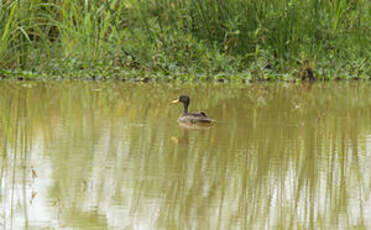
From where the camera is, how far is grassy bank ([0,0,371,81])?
42.9 feet

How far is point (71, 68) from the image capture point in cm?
1309

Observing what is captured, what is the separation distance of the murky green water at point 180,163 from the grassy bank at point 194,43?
8.18 ft

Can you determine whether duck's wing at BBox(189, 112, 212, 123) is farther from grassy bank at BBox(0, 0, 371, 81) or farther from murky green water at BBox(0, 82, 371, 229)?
grassy bank at BBox(0, 0, 371, 81)

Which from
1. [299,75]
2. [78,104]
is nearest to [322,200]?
[78,104]

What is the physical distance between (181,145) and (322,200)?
2.14 m

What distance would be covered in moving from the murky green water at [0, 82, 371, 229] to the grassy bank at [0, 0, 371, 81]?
2.49 metres

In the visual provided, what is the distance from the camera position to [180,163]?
20.4 feet

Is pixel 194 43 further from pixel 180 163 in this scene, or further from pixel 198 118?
pixel 180 163

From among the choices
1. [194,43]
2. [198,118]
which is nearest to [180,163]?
[198,118]

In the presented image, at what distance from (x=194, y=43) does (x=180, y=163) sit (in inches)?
278

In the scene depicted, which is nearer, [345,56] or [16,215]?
[16,215]

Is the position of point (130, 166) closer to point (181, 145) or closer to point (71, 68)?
point (181, 145)

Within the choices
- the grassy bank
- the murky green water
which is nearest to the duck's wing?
the murky green water

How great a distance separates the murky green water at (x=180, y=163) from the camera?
466cm
